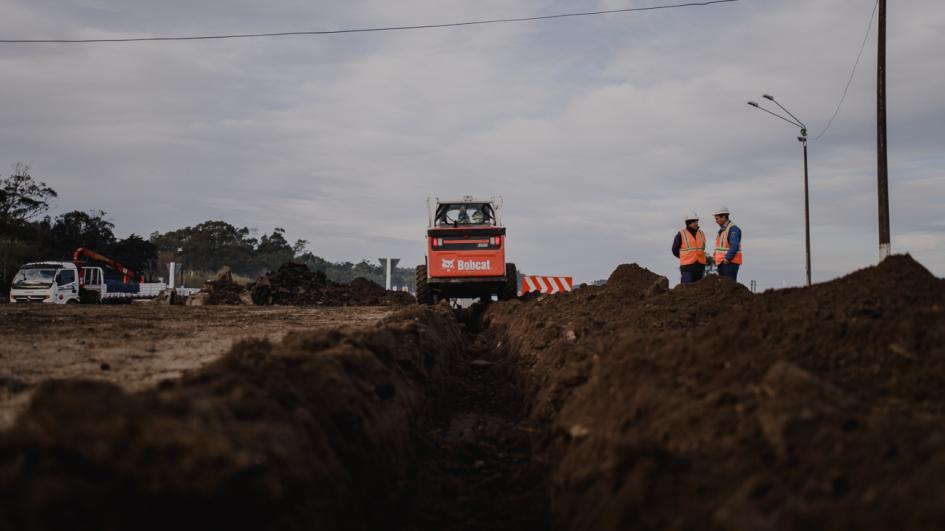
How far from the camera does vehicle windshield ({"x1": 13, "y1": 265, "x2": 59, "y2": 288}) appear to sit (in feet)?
89.8

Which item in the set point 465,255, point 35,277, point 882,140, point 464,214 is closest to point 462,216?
point 464,214

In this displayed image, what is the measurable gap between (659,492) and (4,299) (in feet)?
119

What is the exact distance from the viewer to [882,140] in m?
18.1

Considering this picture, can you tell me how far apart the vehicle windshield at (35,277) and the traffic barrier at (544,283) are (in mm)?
16658

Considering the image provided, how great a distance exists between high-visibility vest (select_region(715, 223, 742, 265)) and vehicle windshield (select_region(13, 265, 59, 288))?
2370cm

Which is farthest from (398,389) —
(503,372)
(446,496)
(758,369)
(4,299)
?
(4,299)

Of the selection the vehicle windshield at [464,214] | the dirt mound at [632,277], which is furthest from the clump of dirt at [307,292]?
the dirt mound at [632,277]

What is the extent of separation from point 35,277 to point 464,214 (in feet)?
55.0

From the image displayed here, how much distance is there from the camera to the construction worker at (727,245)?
13.0 m

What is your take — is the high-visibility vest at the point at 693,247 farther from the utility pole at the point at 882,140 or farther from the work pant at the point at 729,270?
the utility pole at the point at 882,140

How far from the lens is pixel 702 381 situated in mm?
4438

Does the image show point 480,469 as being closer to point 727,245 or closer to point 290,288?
point 727,245

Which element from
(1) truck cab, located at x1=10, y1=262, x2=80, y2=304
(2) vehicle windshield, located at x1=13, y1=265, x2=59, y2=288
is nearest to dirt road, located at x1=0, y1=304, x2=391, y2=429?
(1) truck cab, located at x1=10, y1=262, x2=80, y2=304

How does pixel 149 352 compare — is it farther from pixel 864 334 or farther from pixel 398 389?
pixel 864 334
